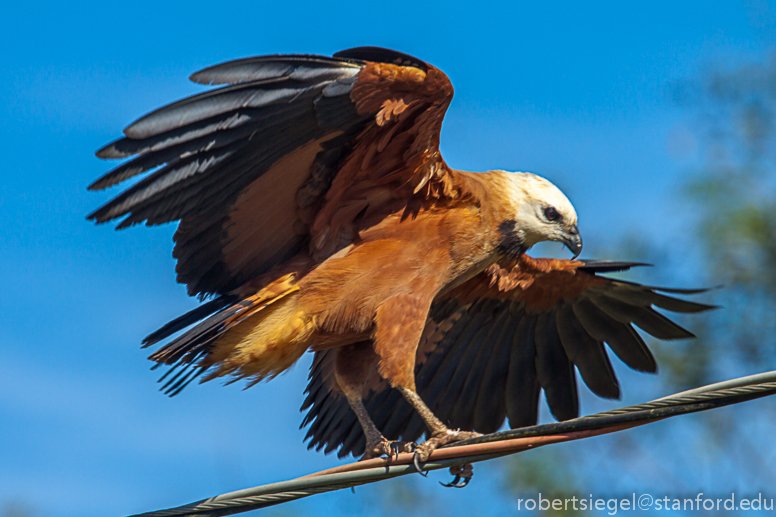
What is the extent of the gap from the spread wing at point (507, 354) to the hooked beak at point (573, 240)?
104mm

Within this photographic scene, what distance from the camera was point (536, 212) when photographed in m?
5.13

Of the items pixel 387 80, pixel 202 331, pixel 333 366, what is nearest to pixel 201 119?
pixel 387 80

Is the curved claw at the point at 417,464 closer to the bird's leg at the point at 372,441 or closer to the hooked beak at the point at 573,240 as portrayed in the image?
the bird's leg at the point at 372,441

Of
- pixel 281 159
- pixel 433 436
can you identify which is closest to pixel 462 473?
pixel 433 436

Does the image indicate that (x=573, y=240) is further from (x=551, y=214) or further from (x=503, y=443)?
(x=503, y=443)

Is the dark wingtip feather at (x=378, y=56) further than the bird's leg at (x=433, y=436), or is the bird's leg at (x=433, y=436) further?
the bird's leg at (x=433, y=436)

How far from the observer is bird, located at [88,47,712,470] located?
154 inches

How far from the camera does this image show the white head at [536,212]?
5.08 m

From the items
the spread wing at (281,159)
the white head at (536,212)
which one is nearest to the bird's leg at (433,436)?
the spread wing at (281,159)

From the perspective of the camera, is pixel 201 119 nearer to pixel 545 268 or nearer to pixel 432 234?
pixel 432 234

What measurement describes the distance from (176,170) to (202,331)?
3.38 feet

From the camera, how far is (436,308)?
19.3 ft

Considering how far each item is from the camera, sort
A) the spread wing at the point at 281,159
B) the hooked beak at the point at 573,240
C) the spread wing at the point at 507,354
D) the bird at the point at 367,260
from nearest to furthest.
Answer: the spread wing at the point at 281,159 → the bird at the point at 367,260 → the hooked beak at the point at 573,240 → the spread wing at the point at 507,354

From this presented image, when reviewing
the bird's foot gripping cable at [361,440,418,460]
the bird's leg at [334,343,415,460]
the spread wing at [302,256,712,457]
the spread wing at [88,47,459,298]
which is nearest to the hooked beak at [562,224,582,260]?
the spread wing at [302,256,712,457]
